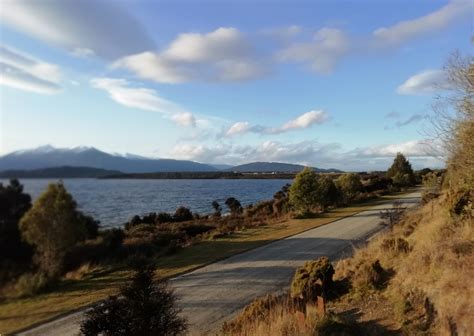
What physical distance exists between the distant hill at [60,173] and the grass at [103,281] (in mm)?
2404

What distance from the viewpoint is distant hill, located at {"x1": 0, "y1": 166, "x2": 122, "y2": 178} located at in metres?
4.25

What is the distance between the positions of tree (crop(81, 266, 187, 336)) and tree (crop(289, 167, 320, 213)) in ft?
98.0

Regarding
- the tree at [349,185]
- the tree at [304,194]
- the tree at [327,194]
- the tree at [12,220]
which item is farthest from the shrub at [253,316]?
the tree at [349,185]

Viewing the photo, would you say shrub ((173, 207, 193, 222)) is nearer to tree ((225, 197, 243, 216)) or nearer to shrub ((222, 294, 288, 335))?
tree ((225, 197, 243, 216))

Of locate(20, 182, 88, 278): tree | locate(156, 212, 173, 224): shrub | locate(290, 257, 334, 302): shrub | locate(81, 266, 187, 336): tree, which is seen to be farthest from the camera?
locate(156, 212, 173, 224): shrub

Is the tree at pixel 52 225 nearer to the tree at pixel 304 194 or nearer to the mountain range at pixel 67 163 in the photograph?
the mountain range at pixel 67 163

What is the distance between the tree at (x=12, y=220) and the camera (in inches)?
168

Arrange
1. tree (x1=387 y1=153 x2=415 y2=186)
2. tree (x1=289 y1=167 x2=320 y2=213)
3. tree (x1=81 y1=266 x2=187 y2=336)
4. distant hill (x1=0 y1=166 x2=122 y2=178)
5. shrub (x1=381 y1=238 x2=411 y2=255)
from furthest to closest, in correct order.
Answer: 1. tree (x1=387 y1=153 x2=415 y2=186)
2. tree (x1=289 y1=167 x2=320 y2=213)
3. shrub (x1=381 y1=238 x2=411 y2=255)
4. tree (x1=81 y1=266 x2=187 y2=336)
5. distant hill (x1=0 y1=166 x2=122 y2=178)

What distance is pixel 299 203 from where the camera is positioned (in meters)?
35.9

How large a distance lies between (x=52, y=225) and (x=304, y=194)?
31.4 m

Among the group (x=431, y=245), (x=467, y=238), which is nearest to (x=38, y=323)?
(x=431, y=245)

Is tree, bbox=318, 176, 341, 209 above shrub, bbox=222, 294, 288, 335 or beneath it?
above

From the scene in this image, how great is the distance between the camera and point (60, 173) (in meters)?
4.76

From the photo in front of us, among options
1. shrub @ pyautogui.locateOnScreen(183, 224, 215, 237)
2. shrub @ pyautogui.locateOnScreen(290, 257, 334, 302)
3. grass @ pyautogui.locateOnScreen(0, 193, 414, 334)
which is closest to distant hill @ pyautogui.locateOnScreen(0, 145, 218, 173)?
grass @ pyautogui.locateOnScreen(0, 193, 414, 334)
